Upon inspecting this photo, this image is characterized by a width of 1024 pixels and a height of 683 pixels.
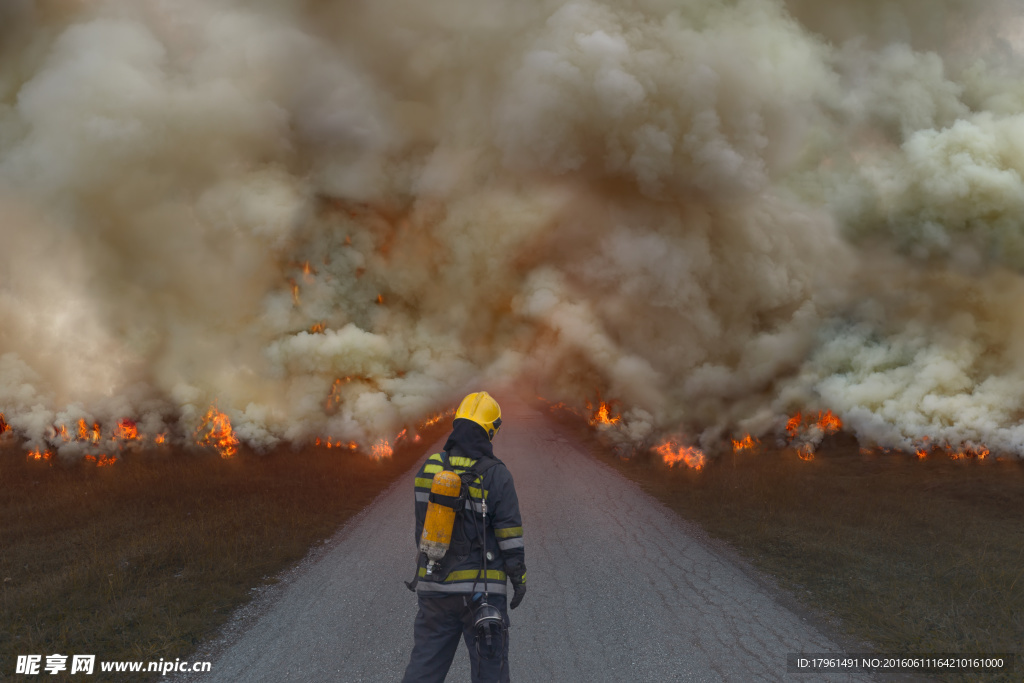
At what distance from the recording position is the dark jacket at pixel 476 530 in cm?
379

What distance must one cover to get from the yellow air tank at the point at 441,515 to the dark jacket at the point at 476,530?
11cm

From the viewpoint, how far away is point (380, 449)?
17.8m

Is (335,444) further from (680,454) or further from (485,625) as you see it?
(485,625)

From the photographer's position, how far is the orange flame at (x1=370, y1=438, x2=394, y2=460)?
17.6 meters

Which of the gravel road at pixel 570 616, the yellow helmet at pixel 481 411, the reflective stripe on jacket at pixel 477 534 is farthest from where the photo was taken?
the gravel road at pixel 570 616

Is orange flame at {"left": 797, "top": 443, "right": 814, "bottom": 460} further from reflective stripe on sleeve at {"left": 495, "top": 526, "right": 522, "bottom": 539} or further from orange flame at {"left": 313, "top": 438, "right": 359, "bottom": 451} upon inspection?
reflective stripe on sleeve at {"left": 495, "top": 526, "right": 522, "bottom": 539}

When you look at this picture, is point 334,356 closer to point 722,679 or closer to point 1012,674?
point 722,679

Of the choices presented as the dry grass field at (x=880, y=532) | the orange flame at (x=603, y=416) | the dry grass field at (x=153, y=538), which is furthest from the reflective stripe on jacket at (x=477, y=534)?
the orange flame at (x=603, y=416)

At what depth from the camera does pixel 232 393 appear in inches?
736

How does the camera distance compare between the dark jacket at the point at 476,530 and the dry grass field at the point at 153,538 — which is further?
the dry grass field at the point at 153,538

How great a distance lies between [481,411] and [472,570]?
1119 mm

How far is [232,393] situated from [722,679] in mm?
18179

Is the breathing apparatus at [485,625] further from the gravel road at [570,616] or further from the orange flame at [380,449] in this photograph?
the orange flame at [380,449]

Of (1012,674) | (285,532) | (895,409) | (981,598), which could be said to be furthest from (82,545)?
(895,409)
